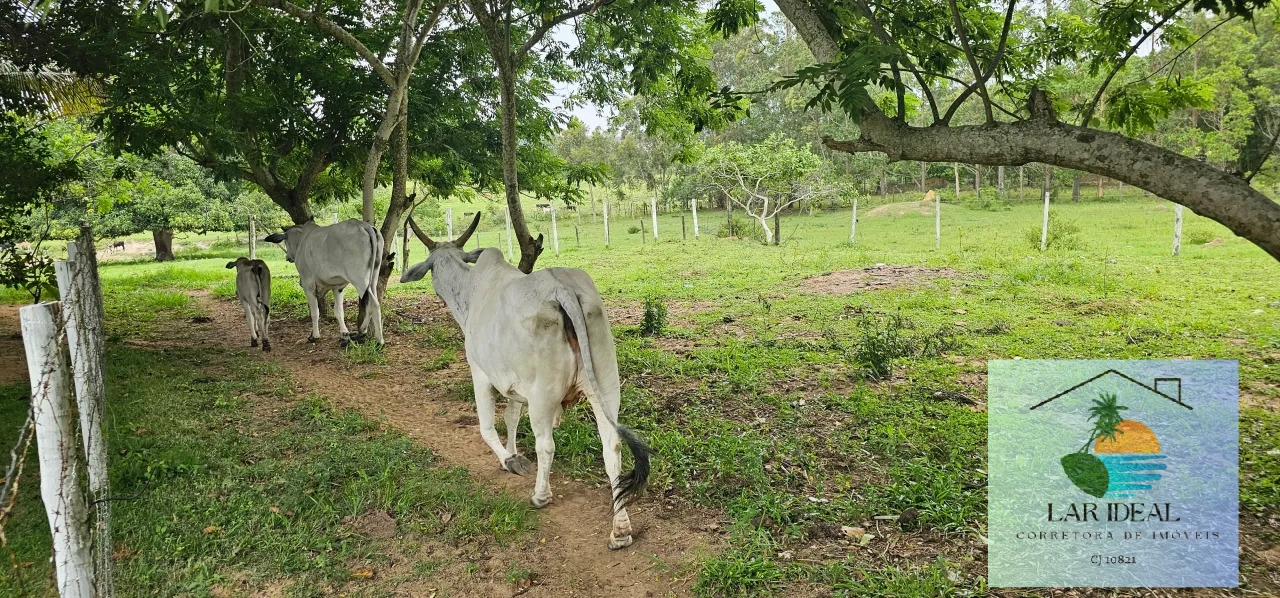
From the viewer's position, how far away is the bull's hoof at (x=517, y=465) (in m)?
4.89

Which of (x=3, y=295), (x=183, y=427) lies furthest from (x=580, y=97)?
(x=3, y=295)

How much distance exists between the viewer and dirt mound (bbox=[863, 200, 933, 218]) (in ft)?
93.0

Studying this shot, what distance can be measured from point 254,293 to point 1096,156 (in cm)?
879

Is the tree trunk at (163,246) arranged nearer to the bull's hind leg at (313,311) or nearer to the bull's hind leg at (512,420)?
the bull's hind leg at (313,311)

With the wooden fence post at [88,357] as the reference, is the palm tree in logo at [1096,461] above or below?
below

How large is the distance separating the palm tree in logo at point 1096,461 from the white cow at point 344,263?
296 inches

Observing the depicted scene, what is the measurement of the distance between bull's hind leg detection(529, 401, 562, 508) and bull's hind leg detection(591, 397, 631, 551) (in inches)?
13.0

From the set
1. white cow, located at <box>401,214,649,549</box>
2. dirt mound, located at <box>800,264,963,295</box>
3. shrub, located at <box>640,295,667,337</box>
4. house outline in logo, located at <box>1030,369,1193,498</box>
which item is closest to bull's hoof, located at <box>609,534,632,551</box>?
white cow, located at <box>401,214,649,549</box>

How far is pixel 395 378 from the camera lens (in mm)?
7441

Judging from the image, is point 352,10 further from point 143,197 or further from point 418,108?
point 143,197

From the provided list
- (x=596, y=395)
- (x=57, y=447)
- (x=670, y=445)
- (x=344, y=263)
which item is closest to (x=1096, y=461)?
(x=670, y=445)

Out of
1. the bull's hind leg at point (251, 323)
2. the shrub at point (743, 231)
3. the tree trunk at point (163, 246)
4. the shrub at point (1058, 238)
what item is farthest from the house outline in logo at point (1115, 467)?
the tree trunk at point (163, 246)

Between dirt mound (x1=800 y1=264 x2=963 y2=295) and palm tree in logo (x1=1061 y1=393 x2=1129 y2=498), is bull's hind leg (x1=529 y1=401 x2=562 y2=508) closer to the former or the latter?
palm tree in logo (x1=1061 y1=393 x2=1129 y2=498)

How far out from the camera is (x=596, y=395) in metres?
4.09
